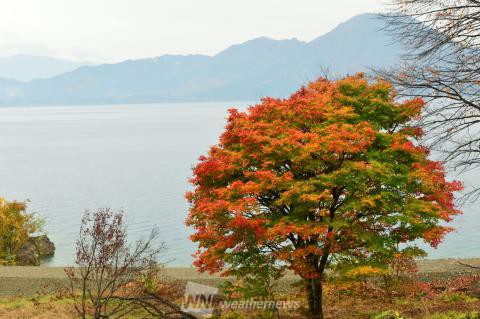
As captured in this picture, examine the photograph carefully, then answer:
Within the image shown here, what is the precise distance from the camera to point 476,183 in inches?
3135

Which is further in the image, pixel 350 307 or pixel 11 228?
pixel 11 228

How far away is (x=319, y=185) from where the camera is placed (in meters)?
14.7

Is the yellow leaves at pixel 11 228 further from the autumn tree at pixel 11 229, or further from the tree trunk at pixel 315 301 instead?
the tree trunk at pixel 315 301

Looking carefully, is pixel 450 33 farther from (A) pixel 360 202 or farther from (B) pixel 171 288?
(B) pixel 171 288

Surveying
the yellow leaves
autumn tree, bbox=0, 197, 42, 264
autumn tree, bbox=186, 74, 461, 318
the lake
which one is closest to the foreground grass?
autumn tree, bbox=186, 74, 461, 318

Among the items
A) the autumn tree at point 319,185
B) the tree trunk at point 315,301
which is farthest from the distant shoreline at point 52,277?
the autumn tree at point 319,185

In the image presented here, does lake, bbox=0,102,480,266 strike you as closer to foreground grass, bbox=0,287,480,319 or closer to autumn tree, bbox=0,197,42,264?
autumn tree, bbox=0,197,42,264

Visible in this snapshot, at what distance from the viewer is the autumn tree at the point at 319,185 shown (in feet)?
47.2

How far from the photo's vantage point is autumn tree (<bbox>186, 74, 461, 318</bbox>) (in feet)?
47.2

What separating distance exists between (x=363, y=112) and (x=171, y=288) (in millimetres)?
12728

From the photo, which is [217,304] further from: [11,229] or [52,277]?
[11,229]

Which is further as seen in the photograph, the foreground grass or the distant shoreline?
the distant shoreline

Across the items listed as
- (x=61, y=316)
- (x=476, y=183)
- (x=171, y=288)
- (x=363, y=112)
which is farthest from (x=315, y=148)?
(x=476, y=183)

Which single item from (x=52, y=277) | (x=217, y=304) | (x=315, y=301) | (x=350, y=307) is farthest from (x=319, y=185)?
(x=52, y=277)
